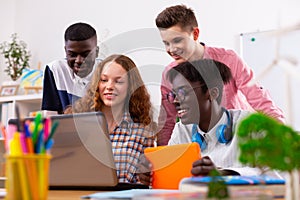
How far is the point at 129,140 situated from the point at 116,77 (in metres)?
0.26

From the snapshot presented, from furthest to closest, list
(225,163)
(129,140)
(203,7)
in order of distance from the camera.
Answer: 1. (203,7)
2. (129,140)
3. (225,163)

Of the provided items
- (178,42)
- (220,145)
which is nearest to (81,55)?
(178,42)

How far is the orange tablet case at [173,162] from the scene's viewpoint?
1104 mm

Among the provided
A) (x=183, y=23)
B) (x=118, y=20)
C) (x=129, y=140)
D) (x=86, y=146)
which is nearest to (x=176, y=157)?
(x=86, y=146)

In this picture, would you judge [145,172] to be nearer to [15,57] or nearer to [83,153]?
[83,153]

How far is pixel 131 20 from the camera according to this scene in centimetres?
323

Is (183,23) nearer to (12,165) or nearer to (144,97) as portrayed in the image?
(144,97)

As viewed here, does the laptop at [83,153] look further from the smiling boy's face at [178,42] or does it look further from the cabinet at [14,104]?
the cabinet at [14,104]

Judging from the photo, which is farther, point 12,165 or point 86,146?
point 86,146

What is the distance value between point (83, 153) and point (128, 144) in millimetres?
528

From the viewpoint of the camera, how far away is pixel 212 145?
4.69 ft

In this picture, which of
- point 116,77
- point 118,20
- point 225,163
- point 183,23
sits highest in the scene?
point 118,20

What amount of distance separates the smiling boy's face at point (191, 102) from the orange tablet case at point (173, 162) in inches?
12.7

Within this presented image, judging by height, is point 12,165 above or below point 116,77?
below
